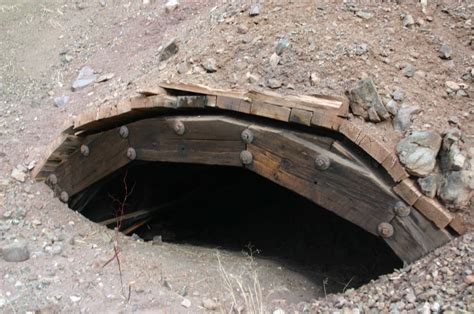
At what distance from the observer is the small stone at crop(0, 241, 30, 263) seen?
4125 millimetres

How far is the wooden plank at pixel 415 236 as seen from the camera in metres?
3.49

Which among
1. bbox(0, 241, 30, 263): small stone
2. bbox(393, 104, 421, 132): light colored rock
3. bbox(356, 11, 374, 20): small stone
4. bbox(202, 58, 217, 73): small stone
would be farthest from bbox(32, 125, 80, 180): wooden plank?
bbox(393, 104, 421, 132): light colored rock

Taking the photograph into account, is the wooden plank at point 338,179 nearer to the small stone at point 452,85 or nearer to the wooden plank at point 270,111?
the wooden plank at point 270,111

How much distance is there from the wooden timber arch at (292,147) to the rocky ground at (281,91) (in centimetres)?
16

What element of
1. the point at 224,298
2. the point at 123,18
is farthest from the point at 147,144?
the point at 123,18

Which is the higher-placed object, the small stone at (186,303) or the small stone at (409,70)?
the small stone at (409,70)

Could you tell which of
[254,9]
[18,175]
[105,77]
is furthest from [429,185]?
[105,77]

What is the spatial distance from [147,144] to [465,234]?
220 centimetres

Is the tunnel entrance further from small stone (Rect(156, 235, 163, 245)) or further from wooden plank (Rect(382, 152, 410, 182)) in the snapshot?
wooden plank (Rect(382, 152, 410, 182))

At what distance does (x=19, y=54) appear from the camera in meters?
7.61

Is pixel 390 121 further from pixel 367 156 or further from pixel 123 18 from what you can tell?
pixel 123 18

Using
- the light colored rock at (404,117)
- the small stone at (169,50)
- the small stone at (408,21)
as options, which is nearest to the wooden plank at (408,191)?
the light colored rock at (404,117)

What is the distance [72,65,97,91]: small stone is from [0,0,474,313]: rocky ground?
0.85 metres

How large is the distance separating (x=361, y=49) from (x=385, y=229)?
1260mm
